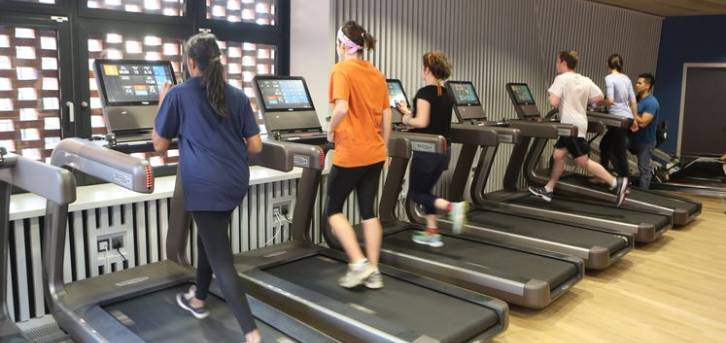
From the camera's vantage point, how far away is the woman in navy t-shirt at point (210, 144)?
245 centimetres

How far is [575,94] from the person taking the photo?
5453 mm

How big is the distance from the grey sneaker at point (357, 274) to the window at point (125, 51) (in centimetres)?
183

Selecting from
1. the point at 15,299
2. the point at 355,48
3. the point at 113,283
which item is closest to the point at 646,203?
the point at 355,48

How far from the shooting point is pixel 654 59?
9930mm

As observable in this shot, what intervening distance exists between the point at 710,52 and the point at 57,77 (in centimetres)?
932

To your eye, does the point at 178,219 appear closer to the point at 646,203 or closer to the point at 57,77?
the point at 57,77

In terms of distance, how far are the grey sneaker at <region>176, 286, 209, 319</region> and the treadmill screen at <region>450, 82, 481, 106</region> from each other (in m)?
3.14

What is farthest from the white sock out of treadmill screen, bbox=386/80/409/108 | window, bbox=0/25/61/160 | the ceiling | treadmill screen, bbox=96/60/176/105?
the ceiling

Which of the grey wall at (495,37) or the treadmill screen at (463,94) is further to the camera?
the treadmill screen at (463,94)

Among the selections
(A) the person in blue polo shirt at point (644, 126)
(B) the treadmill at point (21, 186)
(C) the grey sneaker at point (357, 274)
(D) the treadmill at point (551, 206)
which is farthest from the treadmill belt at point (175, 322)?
(A) the person in blue polo shirt at point (644, 126)

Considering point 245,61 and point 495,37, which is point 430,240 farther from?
point 495,37

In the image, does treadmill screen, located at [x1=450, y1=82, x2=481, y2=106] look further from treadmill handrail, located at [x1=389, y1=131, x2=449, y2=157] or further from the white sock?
the white sock

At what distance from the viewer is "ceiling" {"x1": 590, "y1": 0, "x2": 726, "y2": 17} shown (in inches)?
312

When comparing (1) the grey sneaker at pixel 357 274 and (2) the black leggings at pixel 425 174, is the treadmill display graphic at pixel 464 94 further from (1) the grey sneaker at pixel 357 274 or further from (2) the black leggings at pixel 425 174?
(1) the grey sneaker at pixel 357 274
